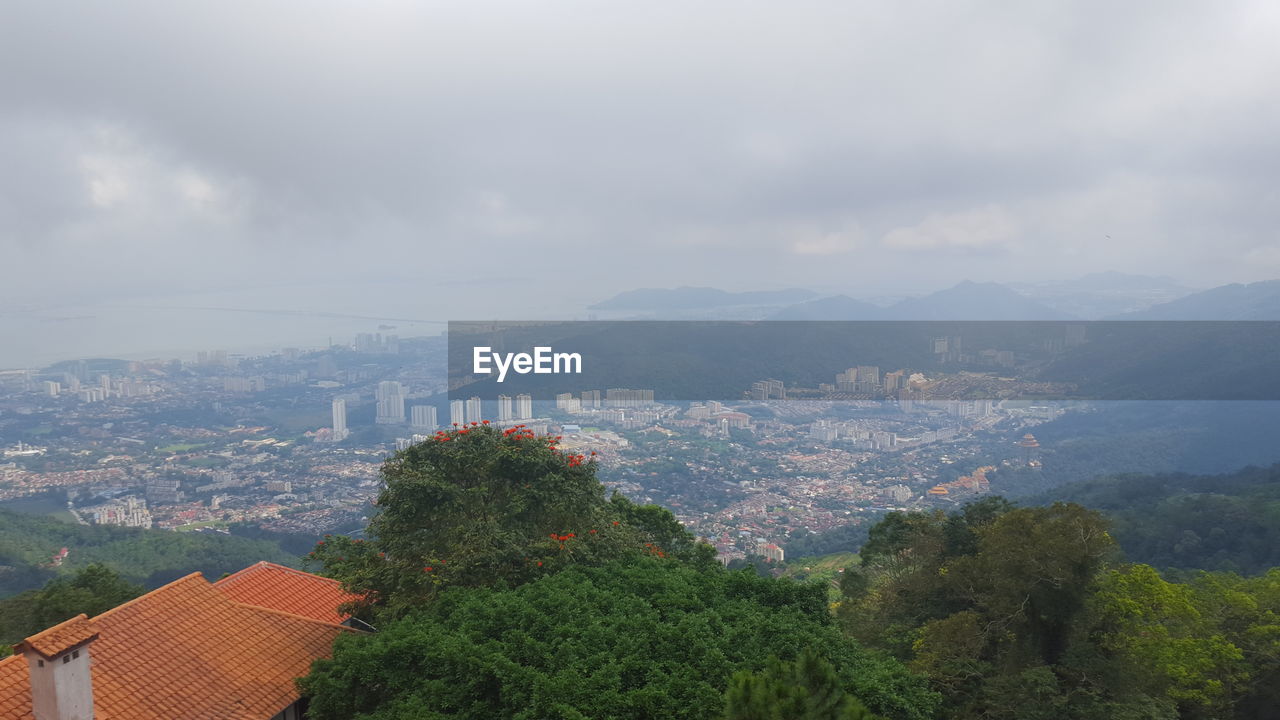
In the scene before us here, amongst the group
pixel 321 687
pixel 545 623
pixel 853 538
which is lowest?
pixel 853 538

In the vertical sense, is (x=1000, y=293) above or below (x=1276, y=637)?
above

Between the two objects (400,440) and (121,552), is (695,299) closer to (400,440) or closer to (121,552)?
(400,440)

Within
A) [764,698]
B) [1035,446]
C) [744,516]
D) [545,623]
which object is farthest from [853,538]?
[764,698]

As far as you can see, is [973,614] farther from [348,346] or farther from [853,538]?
[348,346]

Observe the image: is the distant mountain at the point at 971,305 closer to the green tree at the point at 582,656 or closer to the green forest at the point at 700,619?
the green forest at the point at 700,619

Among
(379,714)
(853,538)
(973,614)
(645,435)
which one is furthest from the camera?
(645,435)

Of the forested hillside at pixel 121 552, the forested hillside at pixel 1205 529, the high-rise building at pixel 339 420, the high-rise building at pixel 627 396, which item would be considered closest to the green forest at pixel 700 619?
the forested hillside at pixel 1205 529

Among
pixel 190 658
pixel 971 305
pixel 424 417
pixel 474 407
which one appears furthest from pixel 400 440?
pixel 971 305
